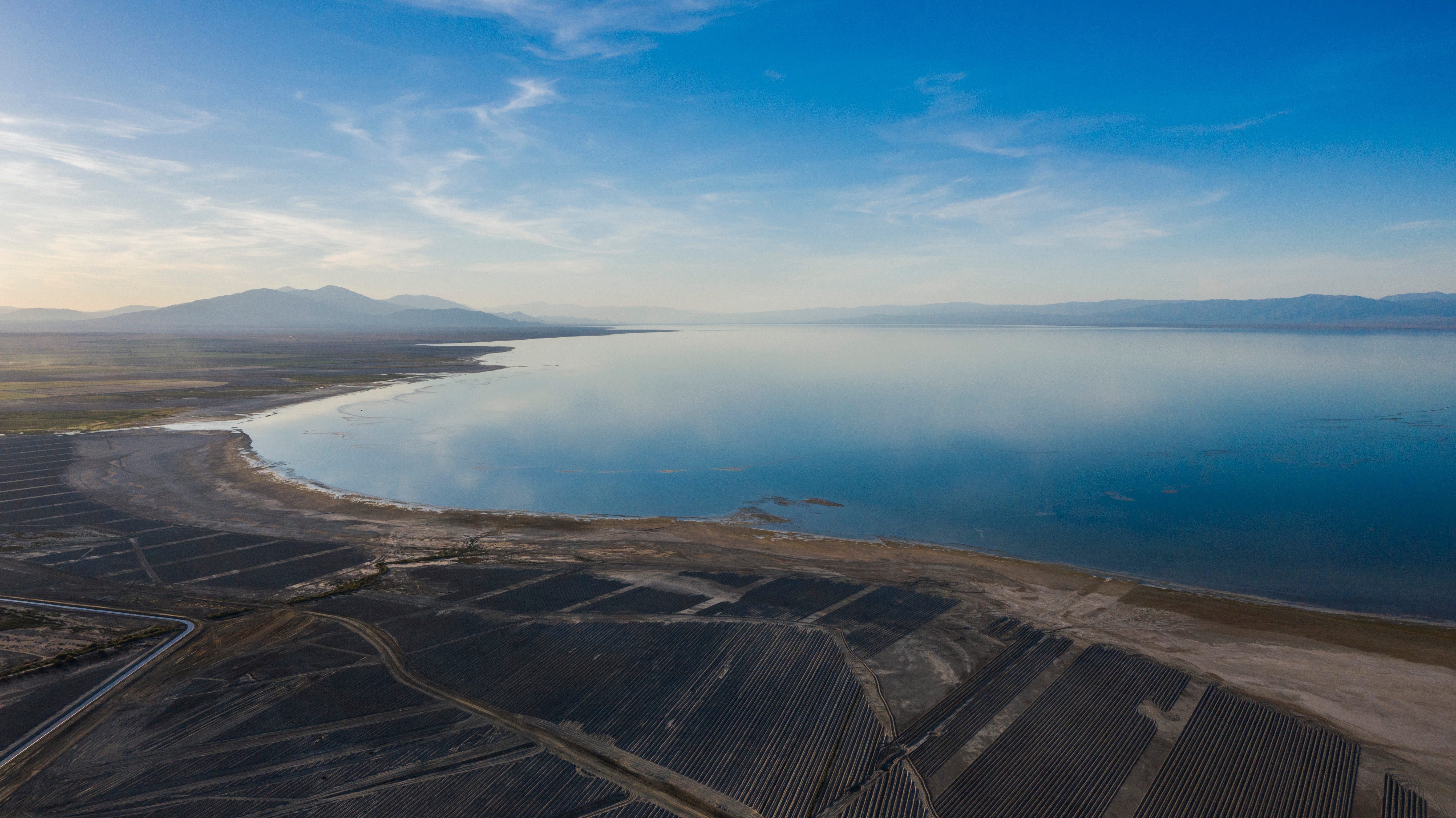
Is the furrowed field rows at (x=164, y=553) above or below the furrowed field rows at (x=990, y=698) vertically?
above

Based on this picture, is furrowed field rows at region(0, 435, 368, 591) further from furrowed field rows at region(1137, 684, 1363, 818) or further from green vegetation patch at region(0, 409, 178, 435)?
furrowed field rows at region(1137, 684, 1363, 818)

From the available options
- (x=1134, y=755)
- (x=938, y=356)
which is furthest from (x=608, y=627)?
(x=938, y=356)

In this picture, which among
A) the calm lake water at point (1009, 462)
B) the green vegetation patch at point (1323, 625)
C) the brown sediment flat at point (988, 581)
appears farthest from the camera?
the calm lake water at point (1009, 462)

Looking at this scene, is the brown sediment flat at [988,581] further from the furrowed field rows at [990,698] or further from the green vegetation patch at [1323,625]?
the furrowed field rows at [990,698]

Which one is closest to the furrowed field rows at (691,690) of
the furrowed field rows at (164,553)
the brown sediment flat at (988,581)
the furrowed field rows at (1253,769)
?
the brown sediment flat at (988,581)

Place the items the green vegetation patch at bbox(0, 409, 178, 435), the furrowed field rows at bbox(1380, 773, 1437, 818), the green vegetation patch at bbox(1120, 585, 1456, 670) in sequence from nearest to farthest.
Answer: the furrowed field rows at bbox(1380, 773, 1437, 818) → the green vegetation patch at bbox(1120, 585, 1456, 670) → the green vegetation patch at bbox(0, 409, 178, 435)

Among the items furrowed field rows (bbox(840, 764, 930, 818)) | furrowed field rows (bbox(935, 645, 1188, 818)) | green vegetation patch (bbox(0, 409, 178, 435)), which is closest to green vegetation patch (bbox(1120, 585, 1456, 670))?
furrowed field rows (bbox(935, 645, 1188, 818))

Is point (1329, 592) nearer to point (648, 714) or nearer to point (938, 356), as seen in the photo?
point (648, 714)
